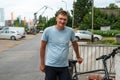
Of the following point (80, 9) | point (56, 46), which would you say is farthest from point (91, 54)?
point (80, 9)

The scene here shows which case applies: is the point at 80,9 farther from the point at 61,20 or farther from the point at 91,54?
the point at 61,20

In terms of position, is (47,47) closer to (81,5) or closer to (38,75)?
(38,75)

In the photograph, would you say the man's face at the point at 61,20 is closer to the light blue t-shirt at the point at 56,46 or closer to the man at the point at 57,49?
the man at the point at 57,49

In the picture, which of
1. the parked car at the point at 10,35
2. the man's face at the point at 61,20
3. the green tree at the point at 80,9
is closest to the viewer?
the man's face at the point at 61,20

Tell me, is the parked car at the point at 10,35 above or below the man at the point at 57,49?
below

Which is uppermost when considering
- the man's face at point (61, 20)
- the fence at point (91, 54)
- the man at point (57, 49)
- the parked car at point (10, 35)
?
the man's face at point (61, 20)

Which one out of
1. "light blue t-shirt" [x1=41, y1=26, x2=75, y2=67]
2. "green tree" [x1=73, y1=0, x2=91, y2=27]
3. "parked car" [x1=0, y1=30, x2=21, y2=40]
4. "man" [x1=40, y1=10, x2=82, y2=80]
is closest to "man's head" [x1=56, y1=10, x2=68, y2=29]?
"man" [x1=40, y1=10, x2=82, y2=80]

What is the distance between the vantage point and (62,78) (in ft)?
18.5

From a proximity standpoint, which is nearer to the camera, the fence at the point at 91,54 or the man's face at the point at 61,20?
the man's face at the point at 61,20

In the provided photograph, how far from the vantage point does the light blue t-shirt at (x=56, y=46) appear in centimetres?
550

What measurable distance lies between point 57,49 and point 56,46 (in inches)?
2.1

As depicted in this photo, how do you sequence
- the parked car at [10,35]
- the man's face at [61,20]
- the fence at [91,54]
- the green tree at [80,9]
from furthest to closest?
the green tree at [80,9], the parked car at [10,35], the fence at [91,54], the man's face at [61,20]

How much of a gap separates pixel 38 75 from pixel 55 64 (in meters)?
7.27

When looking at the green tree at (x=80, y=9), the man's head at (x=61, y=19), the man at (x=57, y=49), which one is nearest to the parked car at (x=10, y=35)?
the green tree at (x=80, y=9)
